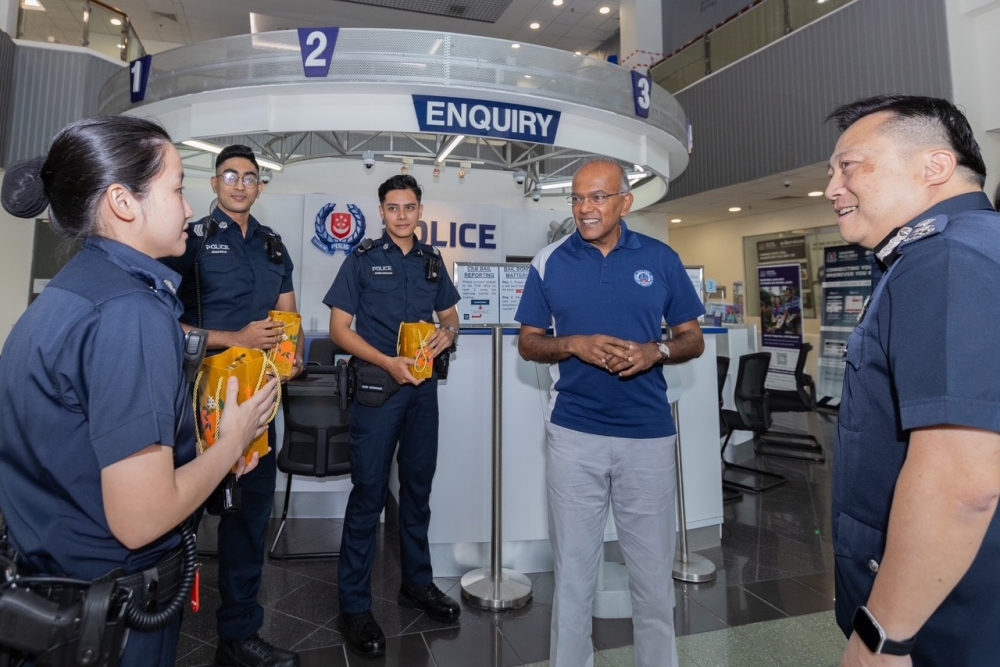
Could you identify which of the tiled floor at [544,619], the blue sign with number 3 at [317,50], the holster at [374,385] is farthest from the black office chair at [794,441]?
the blue sign with number 3 at [317,50]

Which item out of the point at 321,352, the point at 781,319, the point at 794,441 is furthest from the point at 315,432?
the point at 781,319

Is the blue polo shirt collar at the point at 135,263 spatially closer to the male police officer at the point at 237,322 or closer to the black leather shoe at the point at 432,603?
the male police officer at the point at 237,322

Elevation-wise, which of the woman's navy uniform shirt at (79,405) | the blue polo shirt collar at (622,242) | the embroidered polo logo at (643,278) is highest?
the blue polo shirt collar at (622,242)

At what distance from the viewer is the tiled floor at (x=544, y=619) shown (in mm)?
2086

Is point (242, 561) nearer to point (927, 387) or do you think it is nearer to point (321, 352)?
point (927, 387)

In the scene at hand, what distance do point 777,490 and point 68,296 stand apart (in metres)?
4.63

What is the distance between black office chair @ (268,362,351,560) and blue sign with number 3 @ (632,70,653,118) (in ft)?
8.59

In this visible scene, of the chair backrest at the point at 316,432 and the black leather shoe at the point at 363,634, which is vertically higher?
the chair backrest at the point at 316,432

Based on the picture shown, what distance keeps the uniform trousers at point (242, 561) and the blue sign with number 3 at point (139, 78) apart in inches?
111

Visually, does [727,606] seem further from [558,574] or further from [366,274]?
[366,274]

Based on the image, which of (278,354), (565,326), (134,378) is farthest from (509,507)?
(134,378)

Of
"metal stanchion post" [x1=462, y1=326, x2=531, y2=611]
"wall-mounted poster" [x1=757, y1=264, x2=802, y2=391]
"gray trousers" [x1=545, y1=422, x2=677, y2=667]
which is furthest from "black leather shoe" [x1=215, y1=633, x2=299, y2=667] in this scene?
"wall-mounted poster" [x1=757, y1=264, x2=802, y2=391]

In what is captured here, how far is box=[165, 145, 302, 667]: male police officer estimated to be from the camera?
6.17 ft

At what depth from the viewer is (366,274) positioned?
234 centimetres
